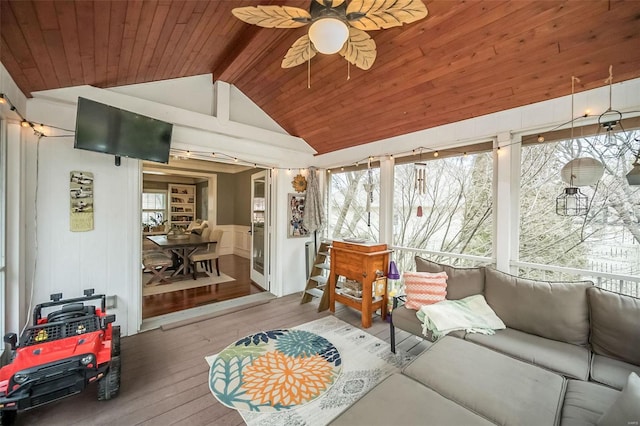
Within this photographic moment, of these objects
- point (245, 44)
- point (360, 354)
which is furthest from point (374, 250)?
point (245, 44)

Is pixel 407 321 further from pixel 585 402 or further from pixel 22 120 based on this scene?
pixel 22 120

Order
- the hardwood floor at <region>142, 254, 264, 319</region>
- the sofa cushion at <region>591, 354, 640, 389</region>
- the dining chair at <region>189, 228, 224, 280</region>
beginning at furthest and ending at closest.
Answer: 1. the dining chair at <region>189, 228, 224, 280</region>
2. the hardwood floor at <region>142, 254, 264, 319</region>
3. the sofa cushion at <region>591, 354, 640, 389</region>

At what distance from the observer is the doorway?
13.8 ft

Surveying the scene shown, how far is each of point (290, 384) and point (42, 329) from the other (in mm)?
2115

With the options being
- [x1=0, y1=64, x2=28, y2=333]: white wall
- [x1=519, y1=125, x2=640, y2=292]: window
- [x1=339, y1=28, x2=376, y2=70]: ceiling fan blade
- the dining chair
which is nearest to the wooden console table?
[x1=519, y1=125, x2=640, y2=292]: window

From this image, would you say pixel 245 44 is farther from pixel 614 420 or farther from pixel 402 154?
pixel 614 420

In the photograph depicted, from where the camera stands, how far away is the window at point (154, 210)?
8484mm

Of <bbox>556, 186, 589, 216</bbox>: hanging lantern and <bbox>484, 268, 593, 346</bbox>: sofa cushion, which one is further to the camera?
<bbox>556, 186, 589, 216</bbox>: hanging lantern

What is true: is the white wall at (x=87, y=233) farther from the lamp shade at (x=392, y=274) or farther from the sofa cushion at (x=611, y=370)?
the sofa cushion at (x=611, y=370)

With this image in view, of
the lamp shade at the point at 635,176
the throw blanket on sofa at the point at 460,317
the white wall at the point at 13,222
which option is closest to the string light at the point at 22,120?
the white wall at the point at 13,222

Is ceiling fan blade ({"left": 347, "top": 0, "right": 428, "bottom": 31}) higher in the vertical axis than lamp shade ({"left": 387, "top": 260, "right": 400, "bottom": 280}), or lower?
higher

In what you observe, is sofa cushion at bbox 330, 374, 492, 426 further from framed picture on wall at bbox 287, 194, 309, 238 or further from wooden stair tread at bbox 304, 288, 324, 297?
framed picture on wall at bbox 287, 194, 309, 238

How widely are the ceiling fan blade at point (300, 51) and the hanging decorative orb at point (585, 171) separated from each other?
2.19m

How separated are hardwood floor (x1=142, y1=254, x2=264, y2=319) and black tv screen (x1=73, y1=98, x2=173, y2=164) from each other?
2.16 m
